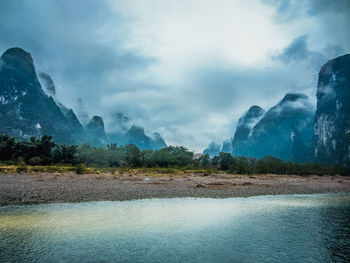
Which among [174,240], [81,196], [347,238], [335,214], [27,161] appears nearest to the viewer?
[174,240]

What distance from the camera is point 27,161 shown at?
68.9 metres

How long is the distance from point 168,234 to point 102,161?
259 ft

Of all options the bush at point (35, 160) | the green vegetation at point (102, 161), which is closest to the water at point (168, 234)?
the green vegetation at point (102, 161)

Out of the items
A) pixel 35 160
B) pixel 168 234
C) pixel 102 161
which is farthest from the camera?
pixel 102 161

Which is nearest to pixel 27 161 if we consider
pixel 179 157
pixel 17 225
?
pixel 179 157

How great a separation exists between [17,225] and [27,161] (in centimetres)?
6690

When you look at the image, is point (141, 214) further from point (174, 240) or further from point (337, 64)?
point (337, 64)

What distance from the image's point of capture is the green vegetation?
67688 millimetres

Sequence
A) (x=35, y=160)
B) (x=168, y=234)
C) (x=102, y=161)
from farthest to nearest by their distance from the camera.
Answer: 1. (x=102, y=161)
2. (x=35, y=160)
3. (x=168, y=234)

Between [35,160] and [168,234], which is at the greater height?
[35,160]

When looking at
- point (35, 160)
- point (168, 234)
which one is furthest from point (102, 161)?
point (168, 234)

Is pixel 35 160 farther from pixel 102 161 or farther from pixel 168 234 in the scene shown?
pixel 168 234

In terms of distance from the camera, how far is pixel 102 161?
8581 centimetres

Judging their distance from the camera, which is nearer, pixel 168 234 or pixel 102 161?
pixel 168 234
